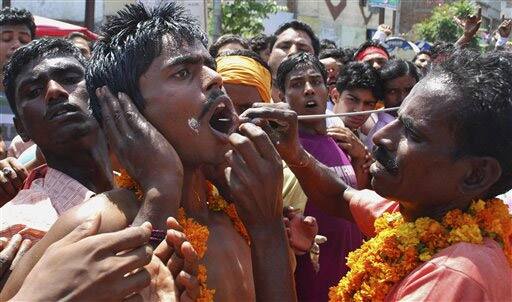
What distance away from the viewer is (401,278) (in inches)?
94.9

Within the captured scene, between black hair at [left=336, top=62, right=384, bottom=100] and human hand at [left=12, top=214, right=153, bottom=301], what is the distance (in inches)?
161

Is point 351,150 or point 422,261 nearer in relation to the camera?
point 422,261

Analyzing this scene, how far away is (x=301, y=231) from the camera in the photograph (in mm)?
2938

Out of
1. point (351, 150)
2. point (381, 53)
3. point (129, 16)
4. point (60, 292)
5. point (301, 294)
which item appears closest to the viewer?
point (60, 292)

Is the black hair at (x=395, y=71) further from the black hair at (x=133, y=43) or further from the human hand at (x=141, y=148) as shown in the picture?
the human hand at (x=141, y=148)

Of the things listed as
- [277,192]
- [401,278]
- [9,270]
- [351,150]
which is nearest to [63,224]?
[9,270]

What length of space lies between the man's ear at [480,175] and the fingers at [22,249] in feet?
5.17

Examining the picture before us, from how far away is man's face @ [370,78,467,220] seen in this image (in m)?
2.36

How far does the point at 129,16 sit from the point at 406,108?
1099 mm

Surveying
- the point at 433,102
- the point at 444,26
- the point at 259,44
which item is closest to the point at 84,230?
the point at 433,102

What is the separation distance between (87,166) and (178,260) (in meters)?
1.31

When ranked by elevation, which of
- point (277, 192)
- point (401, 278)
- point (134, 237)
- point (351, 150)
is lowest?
point (351, 150)

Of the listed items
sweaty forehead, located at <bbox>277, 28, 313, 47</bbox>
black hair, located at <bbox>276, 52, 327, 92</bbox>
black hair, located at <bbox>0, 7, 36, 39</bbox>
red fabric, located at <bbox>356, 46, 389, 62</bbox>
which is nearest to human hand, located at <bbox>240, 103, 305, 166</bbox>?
black hair, located at <bbox>276, 52, 327, 92</bbox>

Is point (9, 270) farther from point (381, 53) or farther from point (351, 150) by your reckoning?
point (381, 53)
